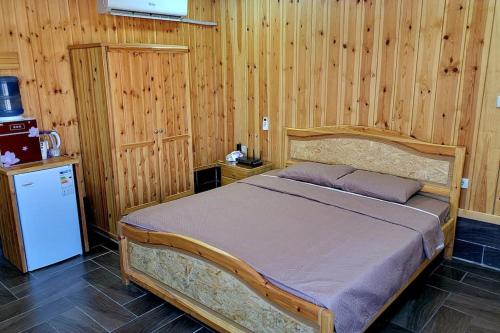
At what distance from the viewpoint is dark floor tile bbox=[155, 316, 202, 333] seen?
2504 millimetres

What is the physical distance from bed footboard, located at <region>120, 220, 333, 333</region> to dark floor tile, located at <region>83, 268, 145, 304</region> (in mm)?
100

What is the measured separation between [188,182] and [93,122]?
1174mm

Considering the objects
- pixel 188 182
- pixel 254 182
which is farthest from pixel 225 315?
pixel 188 182

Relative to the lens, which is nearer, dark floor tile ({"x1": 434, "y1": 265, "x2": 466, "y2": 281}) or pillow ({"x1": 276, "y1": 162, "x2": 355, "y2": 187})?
dark floor tile ({"x1": 434, "y1": 265, "x2": 466, "y2": 281})

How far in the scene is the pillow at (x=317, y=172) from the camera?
354 centimetres

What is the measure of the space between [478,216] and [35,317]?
343cm

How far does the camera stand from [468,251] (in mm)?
3303

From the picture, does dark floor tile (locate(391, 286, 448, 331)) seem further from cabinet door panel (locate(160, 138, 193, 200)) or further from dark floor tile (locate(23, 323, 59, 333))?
cabinet door panel (locate(160, 138, 193, 200))

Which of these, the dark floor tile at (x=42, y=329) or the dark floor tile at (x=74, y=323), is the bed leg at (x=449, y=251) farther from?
the dark floor tile at (x=42, y=329)

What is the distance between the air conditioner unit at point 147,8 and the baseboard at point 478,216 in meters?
3.27

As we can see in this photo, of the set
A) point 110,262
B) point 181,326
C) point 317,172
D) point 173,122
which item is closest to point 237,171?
point 173,122

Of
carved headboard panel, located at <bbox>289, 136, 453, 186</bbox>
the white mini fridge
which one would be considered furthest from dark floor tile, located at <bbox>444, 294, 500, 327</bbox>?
the white mini fridge

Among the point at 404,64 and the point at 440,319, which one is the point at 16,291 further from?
the point at 404,64

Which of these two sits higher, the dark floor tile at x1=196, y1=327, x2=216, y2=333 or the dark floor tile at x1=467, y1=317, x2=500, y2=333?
the dark floor tile at x1=467, y1=317, x2=500, y2=333
